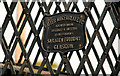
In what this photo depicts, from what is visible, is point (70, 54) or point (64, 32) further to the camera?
point (70, 54)

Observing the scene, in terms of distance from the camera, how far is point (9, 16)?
11.9 feet

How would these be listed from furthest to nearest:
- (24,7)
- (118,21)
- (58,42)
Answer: (24,7)
(58,42)
(118,21)

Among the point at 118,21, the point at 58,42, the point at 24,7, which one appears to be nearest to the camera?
the point at 118,21

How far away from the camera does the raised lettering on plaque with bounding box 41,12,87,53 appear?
10.4 ft

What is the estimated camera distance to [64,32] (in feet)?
10.6

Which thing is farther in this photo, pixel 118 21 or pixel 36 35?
pixel 36 35

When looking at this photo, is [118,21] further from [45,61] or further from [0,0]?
[0,0]

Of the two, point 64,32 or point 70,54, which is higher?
point 64,32

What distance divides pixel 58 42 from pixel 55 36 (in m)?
0.09

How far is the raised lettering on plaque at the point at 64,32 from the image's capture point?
3.16 m

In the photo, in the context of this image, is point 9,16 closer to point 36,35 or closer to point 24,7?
point 24,7

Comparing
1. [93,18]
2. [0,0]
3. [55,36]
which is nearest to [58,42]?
[55,36]

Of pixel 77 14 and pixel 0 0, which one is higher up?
pixel 0 0

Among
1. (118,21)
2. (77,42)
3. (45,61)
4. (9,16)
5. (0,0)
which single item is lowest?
(45,61)
